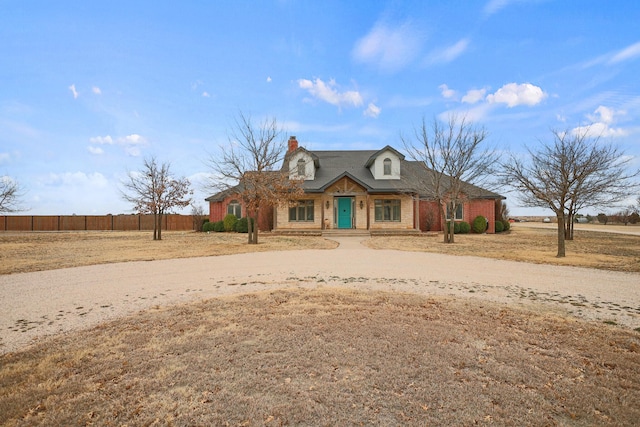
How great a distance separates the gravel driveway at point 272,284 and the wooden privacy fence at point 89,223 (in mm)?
28156

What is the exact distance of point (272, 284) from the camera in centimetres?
843

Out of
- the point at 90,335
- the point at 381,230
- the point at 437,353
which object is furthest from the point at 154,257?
the point at 381,230

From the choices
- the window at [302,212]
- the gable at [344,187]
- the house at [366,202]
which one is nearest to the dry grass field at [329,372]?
the house at [366,202]

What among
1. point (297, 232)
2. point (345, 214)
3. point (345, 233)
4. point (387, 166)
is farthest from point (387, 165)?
point (297, 232)

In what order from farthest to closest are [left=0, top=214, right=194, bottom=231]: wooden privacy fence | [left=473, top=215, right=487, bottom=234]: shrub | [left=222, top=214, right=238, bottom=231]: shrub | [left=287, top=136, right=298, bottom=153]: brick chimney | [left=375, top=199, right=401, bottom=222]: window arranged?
[left=0, top=214, right=194, bottom=231]: wooden privacy fence, [left=287, top=136, right=298, bottom=153]: brick chimney, [left=222, top=214, right=238, bottom=231]: shrub, [left=473, top=215, right=487, bottom=234]: shrub, [left=375, top=199, right=401, bottom=222]: window

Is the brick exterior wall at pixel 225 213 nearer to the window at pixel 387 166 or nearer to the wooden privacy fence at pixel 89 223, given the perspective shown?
the wooden privacy fence at pixel 89 223

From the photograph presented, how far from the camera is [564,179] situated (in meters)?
14.3

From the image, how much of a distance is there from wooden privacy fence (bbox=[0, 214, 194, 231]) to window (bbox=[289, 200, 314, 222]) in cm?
1671

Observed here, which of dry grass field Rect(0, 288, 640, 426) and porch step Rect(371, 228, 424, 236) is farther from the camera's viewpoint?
porch step Rect(371, 228, 424, 236)

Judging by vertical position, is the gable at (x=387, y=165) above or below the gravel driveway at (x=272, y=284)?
above

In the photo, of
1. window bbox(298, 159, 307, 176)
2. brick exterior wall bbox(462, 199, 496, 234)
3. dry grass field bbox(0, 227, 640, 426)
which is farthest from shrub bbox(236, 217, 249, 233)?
dry grass field bbox(0, 227, 640, 426)

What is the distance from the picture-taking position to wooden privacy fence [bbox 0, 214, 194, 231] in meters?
38.8

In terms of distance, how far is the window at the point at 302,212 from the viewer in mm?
26891

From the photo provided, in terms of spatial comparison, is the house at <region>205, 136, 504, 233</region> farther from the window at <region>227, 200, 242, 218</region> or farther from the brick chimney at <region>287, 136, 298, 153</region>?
the brick chimney at <region>287, 136, 298, 153</region>
